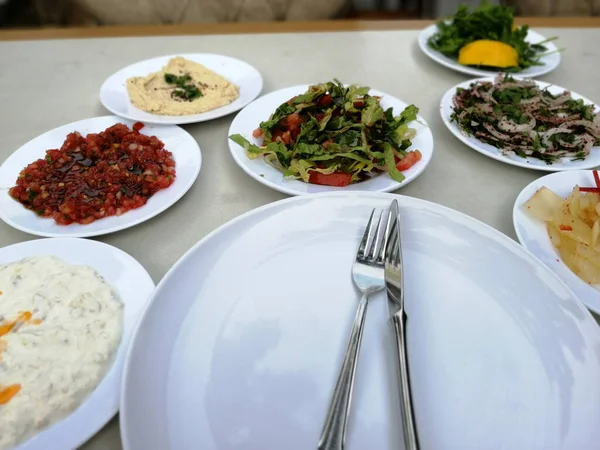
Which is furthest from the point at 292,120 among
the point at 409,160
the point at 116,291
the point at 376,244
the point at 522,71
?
the point at 522,71

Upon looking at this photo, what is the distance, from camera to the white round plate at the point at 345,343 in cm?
63

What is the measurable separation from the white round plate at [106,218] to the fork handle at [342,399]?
579 millimetres

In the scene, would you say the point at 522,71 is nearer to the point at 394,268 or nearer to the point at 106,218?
the point at 394,268

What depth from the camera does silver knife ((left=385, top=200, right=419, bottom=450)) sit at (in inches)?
23.8

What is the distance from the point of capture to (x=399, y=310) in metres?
0.77

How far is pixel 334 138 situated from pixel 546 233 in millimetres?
581

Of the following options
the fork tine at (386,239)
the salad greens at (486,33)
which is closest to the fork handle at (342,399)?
the fork tine at (386,239)

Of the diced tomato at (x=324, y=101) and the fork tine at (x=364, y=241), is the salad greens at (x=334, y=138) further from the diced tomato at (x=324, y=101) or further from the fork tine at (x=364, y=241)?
the fork tine at (x=364, y=241)

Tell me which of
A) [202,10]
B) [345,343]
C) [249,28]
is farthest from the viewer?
[202,10]

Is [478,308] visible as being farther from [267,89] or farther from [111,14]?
[111,14]

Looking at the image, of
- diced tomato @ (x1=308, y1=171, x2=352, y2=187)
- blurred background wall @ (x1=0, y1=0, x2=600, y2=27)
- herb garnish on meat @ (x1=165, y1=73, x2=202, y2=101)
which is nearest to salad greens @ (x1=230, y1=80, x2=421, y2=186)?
diced tomato @ (x1=308, y1=171, x2=352, y2=187)

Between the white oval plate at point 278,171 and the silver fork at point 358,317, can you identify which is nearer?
the silver fork at point 358,317

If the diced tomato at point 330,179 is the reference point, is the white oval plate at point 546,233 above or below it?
below

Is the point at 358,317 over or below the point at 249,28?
below
